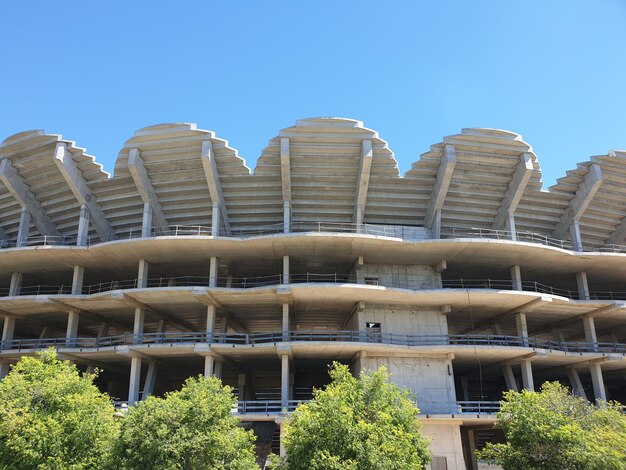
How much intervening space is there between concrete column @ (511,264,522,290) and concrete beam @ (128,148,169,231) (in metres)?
23.0

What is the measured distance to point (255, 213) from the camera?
111 feet

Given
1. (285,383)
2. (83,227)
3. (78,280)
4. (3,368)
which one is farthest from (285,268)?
(3,368)

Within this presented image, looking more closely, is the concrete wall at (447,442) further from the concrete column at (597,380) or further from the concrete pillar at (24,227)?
the concrete pillar at (24,227)

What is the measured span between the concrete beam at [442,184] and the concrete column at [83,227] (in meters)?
22.3

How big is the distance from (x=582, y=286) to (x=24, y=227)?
37618mm

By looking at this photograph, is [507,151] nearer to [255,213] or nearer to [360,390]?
[255,213]

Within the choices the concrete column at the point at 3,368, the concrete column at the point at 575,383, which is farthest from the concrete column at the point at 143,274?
the concrete column at the point at 575,383

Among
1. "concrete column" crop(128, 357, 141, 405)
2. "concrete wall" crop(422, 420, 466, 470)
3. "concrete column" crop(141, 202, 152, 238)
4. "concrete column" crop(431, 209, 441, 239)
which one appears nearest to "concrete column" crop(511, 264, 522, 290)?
"concrete column" crop(431, 209, 441, 239)

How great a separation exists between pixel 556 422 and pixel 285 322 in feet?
52.1

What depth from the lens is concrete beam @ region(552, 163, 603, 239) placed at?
3275 cm

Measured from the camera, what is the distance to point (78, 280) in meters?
31.8

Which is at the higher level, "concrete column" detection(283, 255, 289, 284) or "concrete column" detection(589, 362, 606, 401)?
"concrete column" detection(283, 255, 289, 284)

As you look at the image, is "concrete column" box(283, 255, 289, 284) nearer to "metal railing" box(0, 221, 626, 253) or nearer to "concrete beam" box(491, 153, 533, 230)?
"metal railing" box(0, 221, 626, 253)

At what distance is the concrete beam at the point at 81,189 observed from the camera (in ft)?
103
